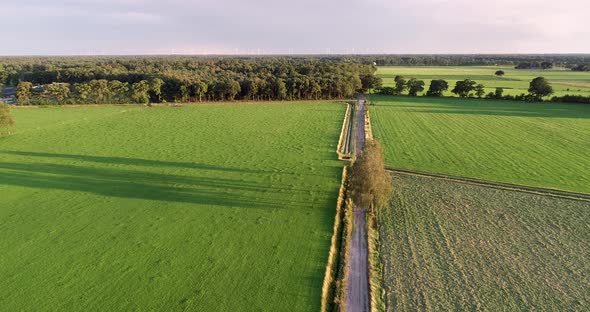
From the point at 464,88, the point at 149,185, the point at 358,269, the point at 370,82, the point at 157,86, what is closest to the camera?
the point at 358,269

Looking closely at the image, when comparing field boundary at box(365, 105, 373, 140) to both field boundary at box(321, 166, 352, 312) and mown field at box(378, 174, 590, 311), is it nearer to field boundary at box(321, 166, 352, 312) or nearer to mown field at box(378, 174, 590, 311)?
mown field at box(378, 174, 590, 311)

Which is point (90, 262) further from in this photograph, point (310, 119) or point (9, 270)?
point (310, 119)

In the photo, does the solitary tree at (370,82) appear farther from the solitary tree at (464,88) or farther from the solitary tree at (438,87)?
the solitary tree at (464,88)

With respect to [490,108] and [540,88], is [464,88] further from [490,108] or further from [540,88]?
[490,108]


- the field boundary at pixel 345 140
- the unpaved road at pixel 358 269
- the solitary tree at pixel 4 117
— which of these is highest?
the solitary tree at pixel 4 117

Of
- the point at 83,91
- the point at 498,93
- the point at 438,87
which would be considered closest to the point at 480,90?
the point at 498,93

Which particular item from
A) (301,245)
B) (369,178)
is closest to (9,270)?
(301,245)

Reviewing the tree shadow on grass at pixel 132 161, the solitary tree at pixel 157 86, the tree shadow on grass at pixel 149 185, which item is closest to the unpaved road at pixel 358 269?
the tree shadow on grass at pixel 149 185

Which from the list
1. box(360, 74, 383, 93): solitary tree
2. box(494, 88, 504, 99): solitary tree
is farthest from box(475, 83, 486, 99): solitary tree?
box(360, 74, 383, 93): solitary tree
